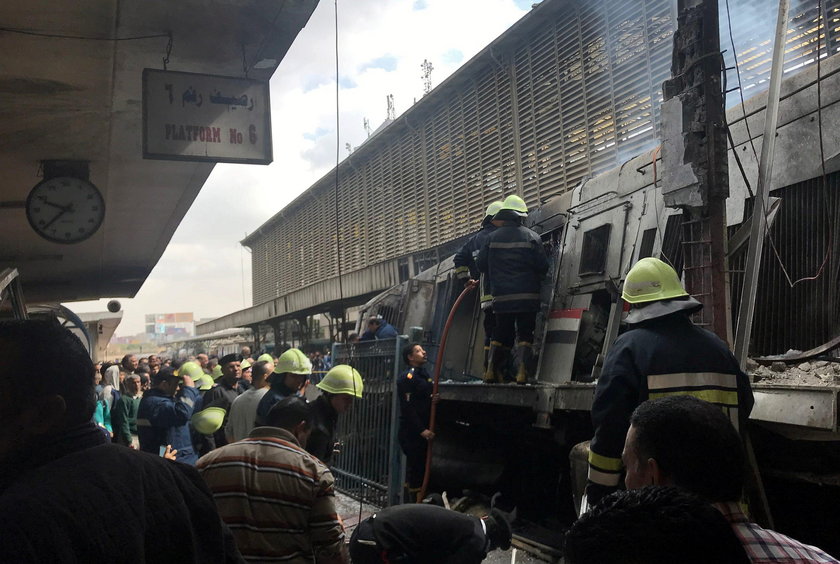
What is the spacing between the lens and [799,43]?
6.11m

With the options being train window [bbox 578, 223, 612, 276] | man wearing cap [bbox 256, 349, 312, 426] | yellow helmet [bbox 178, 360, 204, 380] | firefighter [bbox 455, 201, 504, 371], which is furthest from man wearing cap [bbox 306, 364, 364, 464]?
yellow helmet [bbox 178, 360, 204, 380]

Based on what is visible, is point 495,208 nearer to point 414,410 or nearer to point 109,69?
point 414,410

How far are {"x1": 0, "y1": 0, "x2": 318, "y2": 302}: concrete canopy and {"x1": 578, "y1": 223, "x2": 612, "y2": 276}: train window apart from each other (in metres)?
3.39

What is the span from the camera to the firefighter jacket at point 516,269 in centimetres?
571

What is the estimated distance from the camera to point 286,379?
15.2ft

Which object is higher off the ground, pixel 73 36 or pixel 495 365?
pixel 73 36

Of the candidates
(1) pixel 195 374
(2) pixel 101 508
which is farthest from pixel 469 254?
(2) pixel 101 508

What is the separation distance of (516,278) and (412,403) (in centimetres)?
168

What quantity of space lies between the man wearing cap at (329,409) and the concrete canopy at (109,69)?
8.73 feet

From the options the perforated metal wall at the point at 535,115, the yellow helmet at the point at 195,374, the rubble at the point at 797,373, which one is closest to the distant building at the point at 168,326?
the perforated metal wall at the point at 535,115

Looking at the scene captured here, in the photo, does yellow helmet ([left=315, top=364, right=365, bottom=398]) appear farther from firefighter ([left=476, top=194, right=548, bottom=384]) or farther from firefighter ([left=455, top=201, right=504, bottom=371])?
firefighter ([left=455, top=201, right=504, bottom=371])

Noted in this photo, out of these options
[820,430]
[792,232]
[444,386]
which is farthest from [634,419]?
[444,386]

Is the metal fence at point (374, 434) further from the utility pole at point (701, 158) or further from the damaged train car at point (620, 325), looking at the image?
the utility pole at point (701, 158)

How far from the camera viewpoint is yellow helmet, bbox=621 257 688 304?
3.05 metres
